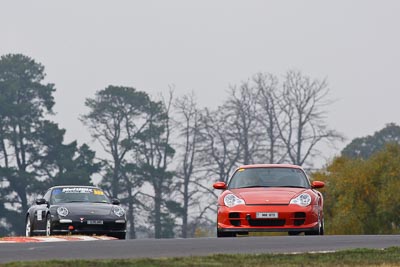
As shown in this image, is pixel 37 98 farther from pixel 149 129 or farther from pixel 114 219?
pixel 114 219

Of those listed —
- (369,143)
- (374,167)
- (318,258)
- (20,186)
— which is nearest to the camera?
(318,258)

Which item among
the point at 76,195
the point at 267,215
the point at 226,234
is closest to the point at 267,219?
the point at 267,215

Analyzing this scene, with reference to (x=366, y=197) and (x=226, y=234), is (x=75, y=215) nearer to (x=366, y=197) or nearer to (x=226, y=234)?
(x=226, y=234)

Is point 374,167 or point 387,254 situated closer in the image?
point 387,254

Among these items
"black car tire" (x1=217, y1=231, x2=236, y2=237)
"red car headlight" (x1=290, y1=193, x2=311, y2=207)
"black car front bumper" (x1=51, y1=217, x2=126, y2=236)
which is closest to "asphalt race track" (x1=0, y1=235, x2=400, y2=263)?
"red car headlight" (x1=290, y1=193, x2=311, y2=207)

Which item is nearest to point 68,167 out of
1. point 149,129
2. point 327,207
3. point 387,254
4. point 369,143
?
point 149,129

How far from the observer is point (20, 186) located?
311 ft

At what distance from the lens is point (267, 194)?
26.0 meters

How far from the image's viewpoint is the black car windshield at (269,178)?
88.5 ft

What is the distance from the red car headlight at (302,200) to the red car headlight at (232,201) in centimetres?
96

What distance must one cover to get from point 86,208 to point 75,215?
378mm

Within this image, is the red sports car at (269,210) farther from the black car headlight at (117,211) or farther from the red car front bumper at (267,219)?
the black car headlight at (117,211)

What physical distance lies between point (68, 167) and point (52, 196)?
65.5 m

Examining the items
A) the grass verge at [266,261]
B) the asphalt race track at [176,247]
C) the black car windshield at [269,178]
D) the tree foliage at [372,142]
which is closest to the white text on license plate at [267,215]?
the black car windshield at [269,178]
